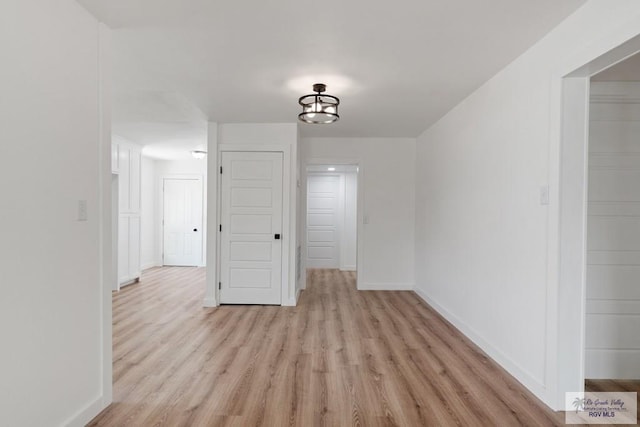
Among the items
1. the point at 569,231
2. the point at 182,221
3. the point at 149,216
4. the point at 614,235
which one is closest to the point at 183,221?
the point at 182,221

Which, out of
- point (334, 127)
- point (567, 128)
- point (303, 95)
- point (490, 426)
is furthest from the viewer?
point (334, 127)

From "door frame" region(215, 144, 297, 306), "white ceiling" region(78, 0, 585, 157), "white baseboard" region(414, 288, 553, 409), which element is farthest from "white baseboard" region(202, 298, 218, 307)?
"white baseboard" region(414, 288, 553, 409)

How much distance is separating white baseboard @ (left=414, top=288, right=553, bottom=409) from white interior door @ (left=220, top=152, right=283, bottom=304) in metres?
2.19

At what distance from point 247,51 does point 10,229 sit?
1833mm

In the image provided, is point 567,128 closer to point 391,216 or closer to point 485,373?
point 485,373

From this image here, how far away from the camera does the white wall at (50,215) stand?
1522 millimetres

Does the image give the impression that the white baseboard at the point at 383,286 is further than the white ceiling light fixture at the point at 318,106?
Yes

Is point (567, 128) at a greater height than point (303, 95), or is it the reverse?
point (303, 95)

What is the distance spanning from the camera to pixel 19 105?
1559mm

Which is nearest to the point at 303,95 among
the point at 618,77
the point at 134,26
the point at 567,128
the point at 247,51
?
the point at 247,51

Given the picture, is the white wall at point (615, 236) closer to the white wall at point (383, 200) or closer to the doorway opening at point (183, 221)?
the white wall at point (383, 200)

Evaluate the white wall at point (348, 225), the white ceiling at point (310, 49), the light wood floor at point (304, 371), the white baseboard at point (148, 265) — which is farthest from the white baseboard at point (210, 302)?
the white wall at point (348, 225)

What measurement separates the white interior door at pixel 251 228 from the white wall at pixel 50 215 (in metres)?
2.42

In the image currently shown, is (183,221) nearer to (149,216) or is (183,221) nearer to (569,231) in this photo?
(149,216)
